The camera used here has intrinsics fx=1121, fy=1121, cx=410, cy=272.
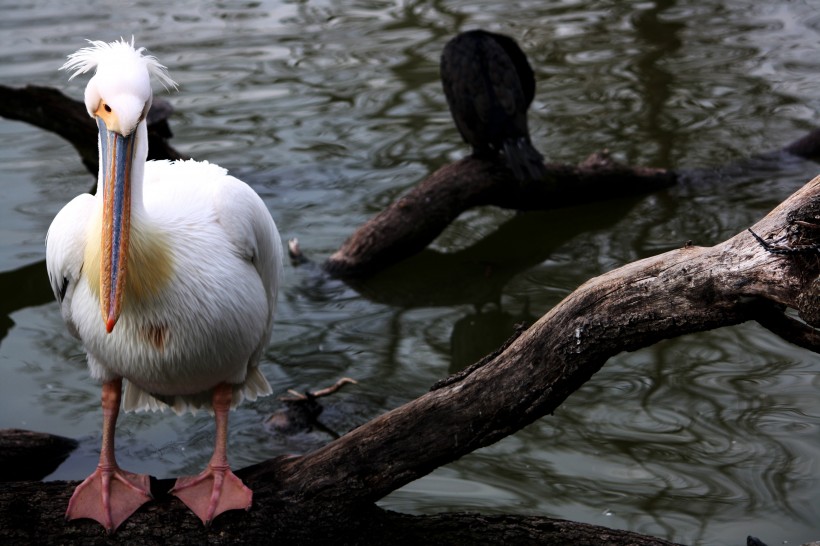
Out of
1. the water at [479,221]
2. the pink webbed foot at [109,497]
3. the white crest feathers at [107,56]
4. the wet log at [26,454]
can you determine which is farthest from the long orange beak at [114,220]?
the water at [479,221]

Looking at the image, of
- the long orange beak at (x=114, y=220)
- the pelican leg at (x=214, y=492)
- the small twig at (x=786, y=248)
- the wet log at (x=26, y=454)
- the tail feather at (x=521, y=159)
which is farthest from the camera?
the tail feather at (x=521, y=159)

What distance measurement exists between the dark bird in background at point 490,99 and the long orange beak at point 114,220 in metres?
2.72

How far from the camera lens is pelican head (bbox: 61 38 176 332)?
8.34 ft

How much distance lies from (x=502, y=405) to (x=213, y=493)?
0.78 meters

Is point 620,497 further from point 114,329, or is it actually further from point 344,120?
point 344,120

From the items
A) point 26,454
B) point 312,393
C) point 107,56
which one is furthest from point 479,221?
point 107,56

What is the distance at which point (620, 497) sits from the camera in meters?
3.47

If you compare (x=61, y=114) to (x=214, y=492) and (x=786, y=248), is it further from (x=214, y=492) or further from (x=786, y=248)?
(x=786, y=248)

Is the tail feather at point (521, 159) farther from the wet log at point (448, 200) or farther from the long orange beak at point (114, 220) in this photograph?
the long orange beak at point (114, 220)

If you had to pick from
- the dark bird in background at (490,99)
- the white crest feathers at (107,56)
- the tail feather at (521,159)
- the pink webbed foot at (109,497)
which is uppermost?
the white crest feathers at (107,56)

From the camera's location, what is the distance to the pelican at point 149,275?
258 centimetres

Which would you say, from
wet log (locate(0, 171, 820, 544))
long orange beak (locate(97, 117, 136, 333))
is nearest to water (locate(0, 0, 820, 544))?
wet log (locate(0, 171, 820, 544))

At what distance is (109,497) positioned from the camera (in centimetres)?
283

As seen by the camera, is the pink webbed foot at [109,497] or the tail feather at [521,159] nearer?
the pink webbed foot at [109,497]
